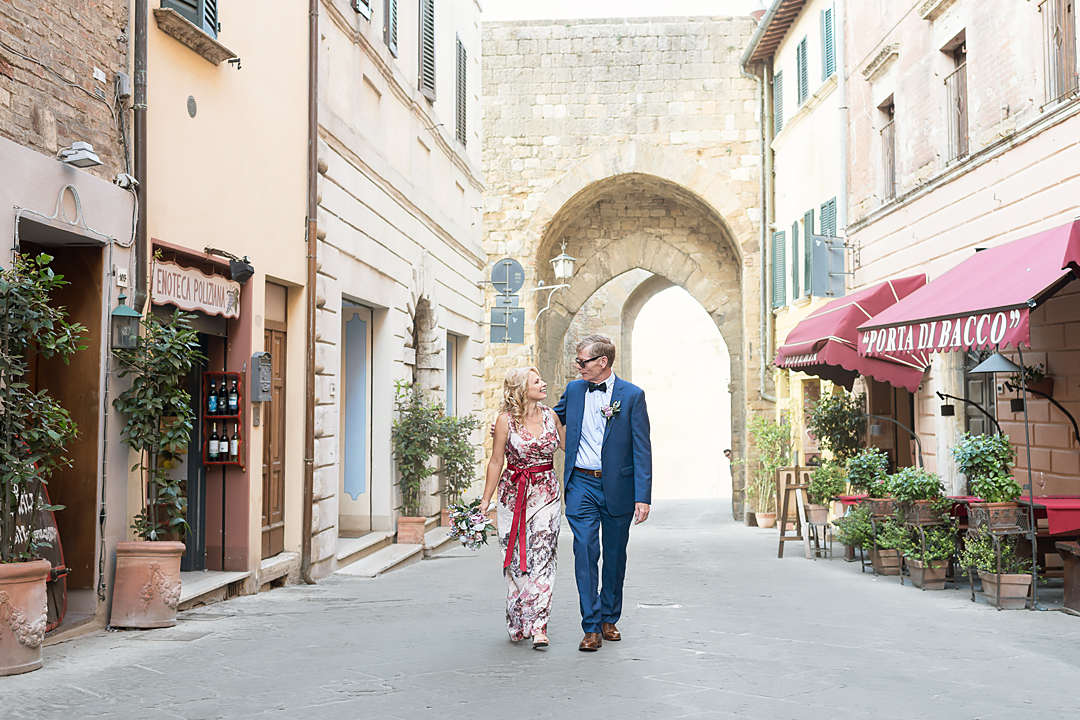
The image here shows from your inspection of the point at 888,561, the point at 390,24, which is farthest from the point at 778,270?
the point at 888,561

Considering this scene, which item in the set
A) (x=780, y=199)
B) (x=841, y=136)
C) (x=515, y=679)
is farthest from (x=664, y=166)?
(x=515, y=679)

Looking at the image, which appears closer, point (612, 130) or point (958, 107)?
point (958, 107)

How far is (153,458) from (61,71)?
2137mm

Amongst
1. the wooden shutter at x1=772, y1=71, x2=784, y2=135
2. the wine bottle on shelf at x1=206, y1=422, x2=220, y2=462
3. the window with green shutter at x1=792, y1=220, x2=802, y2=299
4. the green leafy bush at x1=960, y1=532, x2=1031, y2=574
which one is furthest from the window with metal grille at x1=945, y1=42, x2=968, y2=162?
the wooden shutter at x1=772, y1=71, x2=784, y2=135

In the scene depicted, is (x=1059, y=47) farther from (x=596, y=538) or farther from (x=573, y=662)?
(x=573, y=662)

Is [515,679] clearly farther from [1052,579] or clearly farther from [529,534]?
[1052,579]

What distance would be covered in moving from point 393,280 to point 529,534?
259 inches

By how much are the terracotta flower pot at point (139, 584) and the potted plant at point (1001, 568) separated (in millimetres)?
5271

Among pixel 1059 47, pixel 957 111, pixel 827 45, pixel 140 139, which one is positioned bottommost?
pixel 140 139

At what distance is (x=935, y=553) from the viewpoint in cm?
891

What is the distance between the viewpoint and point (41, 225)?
225 inches

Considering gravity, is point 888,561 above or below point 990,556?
below

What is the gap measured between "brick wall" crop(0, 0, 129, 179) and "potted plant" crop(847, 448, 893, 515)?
6594mm

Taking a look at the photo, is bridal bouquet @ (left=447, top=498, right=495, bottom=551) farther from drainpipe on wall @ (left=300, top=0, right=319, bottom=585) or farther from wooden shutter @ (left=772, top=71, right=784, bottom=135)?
wooden shutter @ (left=772, top=71, right=784, bottom=135)
